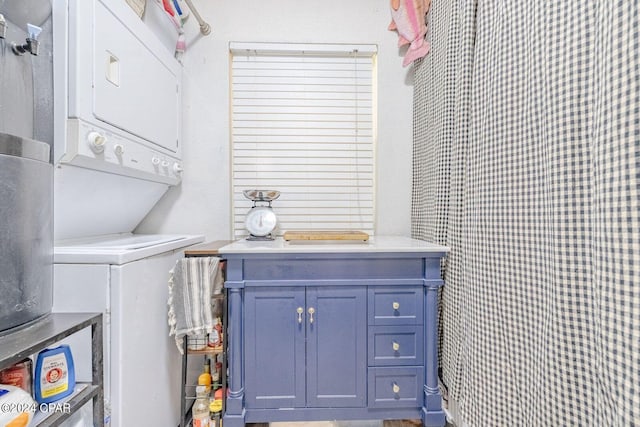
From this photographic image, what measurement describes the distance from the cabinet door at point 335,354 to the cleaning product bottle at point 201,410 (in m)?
0.57

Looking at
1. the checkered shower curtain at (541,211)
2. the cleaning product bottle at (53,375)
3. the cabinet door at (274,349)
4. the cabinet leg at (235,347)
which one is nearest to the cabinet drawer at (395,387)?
the checkered shower curtain at (541,211)

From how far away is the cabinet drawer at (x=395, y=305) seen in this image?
144cm

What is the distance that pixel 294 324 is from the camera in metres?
1.42

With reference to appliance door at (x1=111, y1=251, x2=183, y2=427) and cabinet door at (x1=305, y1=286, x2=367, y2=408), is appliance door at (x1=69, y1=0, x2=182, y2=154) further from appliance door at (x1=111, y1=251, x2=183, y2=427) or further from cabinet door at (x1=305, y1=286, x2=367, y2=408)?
cabinet door at (x1=305, y1=286, x2=367, y2=408)

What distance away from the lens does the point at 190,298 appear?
137 centimetres

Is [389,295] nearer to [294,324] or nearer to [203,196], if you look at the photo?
[294,324]

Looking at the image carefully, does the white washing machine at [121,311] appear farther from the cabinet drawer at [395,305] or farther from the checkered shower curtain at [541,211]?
the checkered shower curtain at [541,211]

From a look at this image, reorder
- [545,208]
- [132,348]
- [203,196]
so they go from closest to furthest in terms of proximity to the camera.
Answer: [545,208] → [132,348] → [203,196]

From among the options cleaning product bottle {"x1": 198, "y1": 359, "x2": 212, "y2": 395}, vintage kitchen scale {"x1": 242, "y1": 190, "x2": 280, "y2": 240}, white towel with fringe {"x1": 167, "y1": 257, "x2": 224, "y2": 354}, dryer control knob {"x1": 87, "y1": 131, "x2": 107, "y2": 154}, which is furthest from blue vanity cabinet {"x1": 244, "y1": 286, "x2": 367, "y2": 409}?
dryer control knob {"x1": 87, "y1": 131, "x2": 107, "y2": 154}

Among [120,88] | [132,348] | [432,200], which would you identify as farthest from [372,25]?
[132,348]

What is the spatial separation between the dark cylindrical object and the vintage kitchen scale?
0.96 meters

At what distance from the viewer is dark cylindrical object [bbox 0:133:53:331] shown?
0.73m

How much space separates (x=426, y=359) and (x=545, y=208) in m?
0.94

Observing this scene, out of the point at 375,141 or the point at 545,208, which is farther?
the point at 375,141
